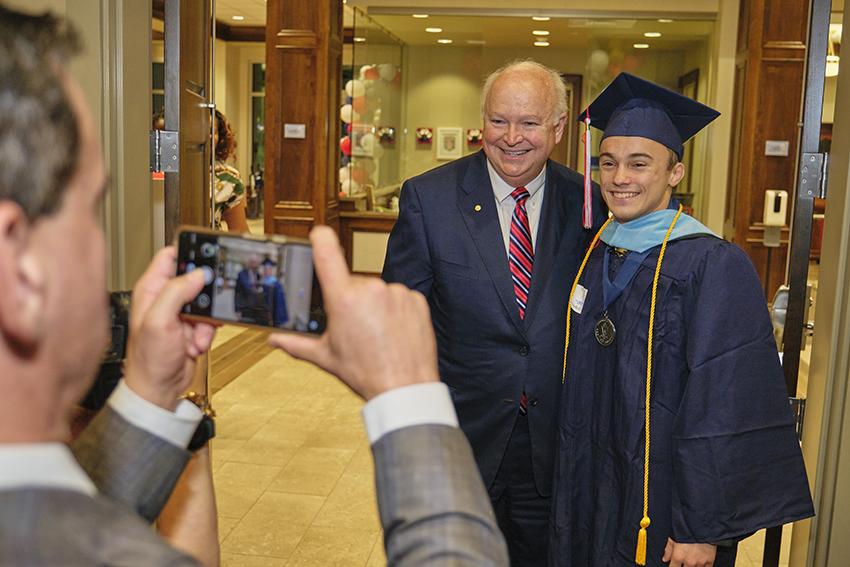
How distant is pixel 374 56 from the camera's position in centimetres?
1011

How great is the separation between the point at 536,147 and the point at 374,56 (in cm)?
793

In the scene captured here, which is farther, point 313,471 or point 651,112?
point 313,471

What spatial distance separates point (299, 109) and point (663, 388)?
6.51 m

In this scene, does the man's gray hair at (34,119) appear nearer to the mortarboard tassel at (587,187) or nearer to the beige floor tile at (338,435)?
the mortarboard tassel at (587,187)

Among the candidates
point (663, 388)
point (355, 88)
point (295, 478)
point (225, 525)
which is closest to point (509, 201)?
point (663, 388)

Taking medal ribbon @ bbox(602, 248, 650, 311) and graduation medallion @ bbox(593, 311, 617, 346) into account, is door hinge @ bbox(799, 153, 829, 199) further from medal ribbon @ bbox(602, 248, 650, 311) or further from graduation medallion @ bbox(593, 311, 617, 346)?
Answer: graduation medallion @ bbox(593, 311, 617, 346)

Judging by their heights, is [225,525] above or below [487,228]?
below

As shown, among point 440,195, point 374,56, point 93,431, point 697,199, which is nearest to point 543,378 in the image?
point 440,195

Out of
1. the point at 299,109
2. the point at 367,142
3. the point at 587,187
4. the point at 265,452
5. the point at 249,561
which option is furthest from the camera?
the point at 367,142

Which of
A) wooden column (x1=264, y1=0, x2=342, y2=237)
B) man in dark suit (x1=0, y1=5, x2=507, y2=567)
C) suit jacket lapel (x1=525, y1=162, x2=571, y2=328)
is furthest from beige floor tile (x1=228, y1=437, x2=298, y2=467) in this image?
man in dark suit (x1=0, y1=5, x2=507, y2=567)

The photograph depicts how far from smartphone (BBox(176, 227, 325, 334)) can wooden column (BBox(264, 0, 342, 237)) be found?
701cm

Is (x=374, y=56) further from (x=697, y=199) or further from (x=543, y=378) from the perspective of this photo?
(x=543, y=378)

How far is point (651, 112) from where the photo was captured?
223 centimetres

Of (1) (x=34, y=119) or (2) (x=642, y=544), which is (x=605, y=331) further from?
(1) (x=34, y=119)
